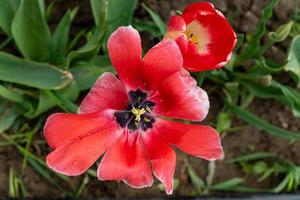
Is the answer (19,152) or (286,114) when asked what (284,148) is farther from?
(19,152)

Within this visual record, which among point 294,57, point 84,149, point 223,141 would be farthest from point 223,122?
point 84,149

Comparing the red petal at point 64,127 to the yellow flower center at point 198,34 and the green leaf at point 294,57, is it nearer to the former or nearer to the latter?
the yellow flower center at point 198,34

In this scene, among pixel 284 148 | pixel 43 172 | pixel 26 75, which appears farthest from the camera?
pixel 284 148

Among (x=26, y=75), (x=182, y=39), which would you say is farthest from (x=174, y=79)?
(x=26, y=75)

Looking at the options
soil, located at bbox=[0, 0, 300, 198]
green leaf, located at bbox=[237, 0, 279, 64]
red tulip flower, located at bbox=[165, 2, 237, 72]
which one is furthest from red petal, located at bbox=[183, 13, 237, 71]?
soil, located at bbox=[0, 0, 300, 198]

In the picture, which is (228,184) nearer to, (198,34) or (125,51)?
(198,34)
